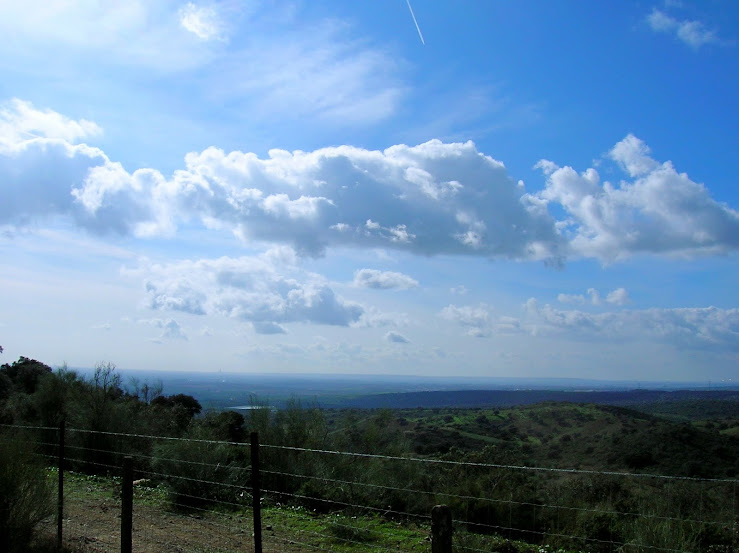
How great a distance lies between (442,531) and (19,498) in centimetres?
649

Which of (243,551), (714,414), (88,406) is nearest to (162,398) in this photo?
(88,406)

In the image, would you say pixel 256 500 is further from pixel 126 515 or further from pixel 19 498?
pixel 19 498

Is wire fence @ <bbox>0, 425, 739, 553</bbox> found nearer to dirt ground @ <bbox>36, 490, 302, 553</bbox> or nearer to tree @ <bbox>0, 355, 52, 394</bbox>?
dirt ground @ <bbox>36, 490, 302, 553</bbox>

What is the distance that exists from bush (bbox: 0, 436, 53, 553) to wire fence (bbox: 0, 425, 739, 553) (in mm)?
287

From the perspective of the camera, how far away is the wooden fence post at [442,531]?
4344mm

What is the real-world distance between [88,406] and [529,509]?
46.4 feet

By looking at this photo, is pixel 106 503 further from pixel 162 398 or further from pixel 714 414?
pixel 714 414

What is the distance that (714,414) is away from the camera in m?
44.4

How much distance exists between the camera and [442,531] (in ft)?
14.3

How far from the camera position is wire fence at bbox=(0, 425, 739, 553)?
28.1 ft

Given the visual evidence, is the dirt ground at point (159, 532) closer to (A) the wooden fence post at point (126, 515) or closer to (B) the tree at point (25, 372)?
(A) the wooden fence post at point (126, 515)

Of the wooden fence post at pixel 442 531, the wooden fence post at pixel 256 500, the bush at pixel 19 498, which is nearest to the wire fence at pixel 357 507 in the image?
the wooden fence post at pixel 256 500

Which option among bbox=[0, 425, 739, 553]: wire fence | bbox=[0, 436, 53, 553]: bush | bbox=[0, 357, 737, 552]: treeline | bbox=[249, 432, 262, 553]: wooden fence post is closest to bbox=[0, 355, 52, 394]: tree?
bbox=[0, 357, 737, 552]: treeline

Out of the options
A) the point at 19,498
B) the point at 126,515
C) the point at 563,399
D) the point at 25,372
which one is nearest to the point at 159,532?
the point at 19,498
